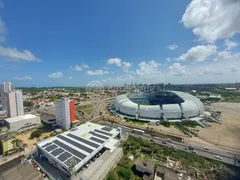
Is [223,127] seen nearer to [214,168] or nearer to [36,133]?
[214,168]

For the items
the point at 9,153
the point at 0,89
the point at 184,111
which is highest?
the point at 0,89

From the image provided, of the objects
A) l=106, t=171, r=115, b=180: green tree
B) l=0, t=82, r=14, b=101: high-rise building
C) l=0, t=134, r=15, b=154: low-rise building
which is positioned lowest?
l=106, t=171, r=115, b=180: green tree

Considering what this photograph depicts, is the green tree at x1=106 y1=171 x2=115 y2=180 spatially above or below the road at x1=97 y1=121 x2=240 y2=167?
above

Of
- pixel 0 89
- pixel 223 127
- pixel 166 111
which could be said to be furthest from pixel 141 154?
pixel 0 89

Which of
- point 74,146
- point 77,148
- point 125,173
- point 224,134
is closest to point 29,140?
point 74,146

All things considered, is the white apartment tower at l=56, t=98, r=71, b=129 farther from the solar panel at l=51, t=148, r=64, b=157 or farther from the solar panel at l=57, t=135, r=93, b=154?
the solar panel at l=51, t=148, r=64, b=157

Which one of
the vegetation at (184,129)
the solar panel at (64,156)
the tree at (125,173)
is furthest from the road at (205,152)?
the solar panel at (64,156)

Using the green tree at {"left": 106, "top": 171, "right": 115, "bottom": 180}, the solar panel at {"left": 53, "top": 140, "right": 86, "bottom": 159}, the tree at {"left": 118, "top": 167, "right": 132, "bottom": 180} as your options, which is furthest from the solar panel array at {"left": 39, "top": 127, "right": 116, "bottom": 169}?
the tree at {"left": 118, "top": 167, "right": 132, "bottom": 180}

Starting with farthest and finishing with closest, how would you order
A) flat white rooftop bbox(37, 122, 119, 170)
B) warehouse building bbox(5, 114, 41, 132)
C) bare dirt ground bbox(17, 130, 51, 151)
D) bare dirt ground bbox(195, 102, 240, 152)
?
warehouse building bbox(5, 114, 41, 132), bare dirt ground bbox(17, 130, 51, 151), bare dirt ground bbox(195, 102, 240, 152), flat white rooftop bbox(37, 122, 119, 170)

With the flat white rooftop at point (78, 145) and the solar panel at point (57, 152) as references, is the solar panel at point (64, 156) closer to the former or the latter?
the flat white rooftop at point (78, 145)
